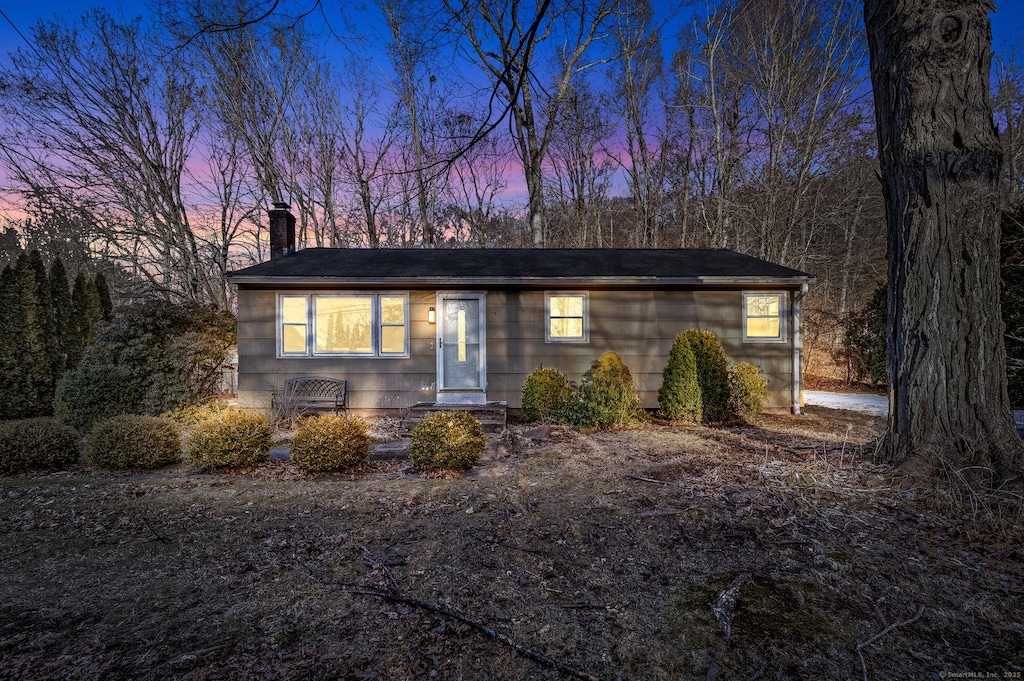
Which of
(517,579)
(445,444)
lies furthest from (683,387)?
(517,579)

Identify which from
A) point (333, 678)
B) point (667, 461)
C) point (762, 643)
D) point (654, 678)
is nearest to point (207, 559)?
point (333, 678)

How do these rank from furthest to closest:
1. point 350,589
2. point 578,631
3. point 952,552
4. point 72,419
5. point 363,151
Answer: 1. point 363,151
2. point 72,419
3. point 952,552
4. point 350,589
5. point 578,631

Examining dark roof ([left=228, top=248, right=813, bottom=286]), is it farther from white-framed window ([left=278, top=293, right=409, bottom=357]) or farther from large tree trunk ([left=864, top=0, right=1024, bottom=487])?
large tree trunk ([left=864, top=0, right=1024, bottom=487])

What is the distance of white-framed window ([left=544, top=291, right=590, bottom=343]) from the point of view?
882cm

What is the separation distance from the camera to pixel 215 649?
1963 mm

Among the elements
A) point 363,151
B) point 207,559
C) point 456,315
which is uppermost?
point 363,151

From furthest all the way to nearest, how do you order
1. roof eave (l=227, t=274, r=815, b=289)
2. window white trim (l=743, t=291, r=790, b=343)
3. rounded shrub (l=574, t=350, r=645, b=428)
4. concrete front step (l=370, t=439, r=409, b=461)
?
1. window white trim (l=743, t=291, r=790, b=343)
2. roof eave (l=227, t=274, r=815, b=289)
3. rounded shrub (l=574, t=350, r=645, b=428)
4. concrete front step (l=370, t=439, r=409, b=461)

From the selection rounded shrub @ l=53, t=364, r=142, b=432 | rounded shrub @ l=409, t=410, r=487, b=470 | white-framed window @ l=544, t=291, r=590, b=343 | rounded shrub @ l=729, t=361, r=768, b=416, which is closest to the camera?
rounded shrub @ l=409, t=410, r=487, b=470

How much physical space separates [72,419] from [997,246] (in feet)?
36.7

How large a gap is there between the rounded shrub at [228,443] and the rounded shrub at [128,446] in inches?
13.6

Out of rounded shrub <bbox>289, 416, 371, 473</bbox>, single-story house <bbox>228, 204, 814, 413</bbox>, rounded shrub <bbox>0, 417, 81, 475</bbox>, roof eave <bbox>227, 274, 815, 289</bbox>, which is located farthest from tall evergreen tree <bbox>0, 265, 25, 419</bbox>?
rounded shrub <bbox>289, 416, 371, 473</bbox>

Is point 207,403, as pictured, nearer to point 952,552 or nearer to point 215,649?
point 215,649

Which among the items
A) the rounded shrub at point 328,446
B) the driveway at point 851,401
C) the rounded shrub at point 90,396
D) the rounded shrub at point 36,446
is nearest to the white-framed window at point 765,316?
the driveway at point 851,401

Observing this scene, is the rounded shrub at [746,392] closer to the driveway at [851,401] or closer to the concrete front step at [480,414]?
the driveway at [851,401]
